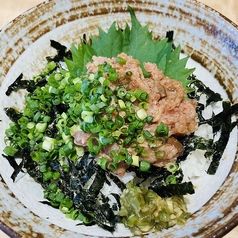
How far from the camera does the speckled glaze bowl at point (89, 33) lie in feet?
6.93

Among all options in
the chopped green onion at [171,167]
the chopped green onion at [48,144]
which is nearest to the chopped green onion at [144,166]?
the chopped green onion at [171,167]

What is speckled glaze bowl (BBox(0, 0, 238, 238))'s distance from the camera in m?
2.11

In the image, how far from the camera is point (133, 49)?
2.66 metres

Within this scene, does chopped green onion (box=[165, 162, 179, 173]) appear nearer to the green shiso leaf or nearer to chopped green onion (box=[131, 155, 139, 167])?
chopped green onion (box=[131, 155, 139, 167])

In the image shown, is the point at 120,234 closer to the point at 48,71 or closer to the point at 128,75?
the point at 128,75

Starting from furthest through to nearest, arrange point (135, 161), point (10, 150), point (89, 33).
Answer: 1. point (89, 33)
2. point (10, 150)
3. point (135, 161)

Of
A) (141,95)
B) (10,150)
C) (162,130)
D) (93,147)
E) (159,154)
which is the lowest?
(10,150)

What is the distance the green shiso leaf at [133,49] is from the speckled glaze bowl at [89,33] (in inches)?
11.7

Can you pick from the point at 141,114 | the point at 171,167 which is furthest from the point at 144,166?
the point at 141,114

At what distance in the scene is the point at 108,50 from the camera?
2.66 meters

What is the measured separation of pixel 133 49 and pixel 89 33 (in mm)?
500

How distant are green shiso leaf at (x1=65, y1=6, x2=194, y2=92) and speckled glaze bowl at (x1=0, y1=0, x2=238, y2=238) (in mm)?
296

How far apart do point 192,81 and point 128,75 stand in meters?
0.56

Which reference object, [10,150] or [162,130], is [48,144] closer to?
[10,150]
